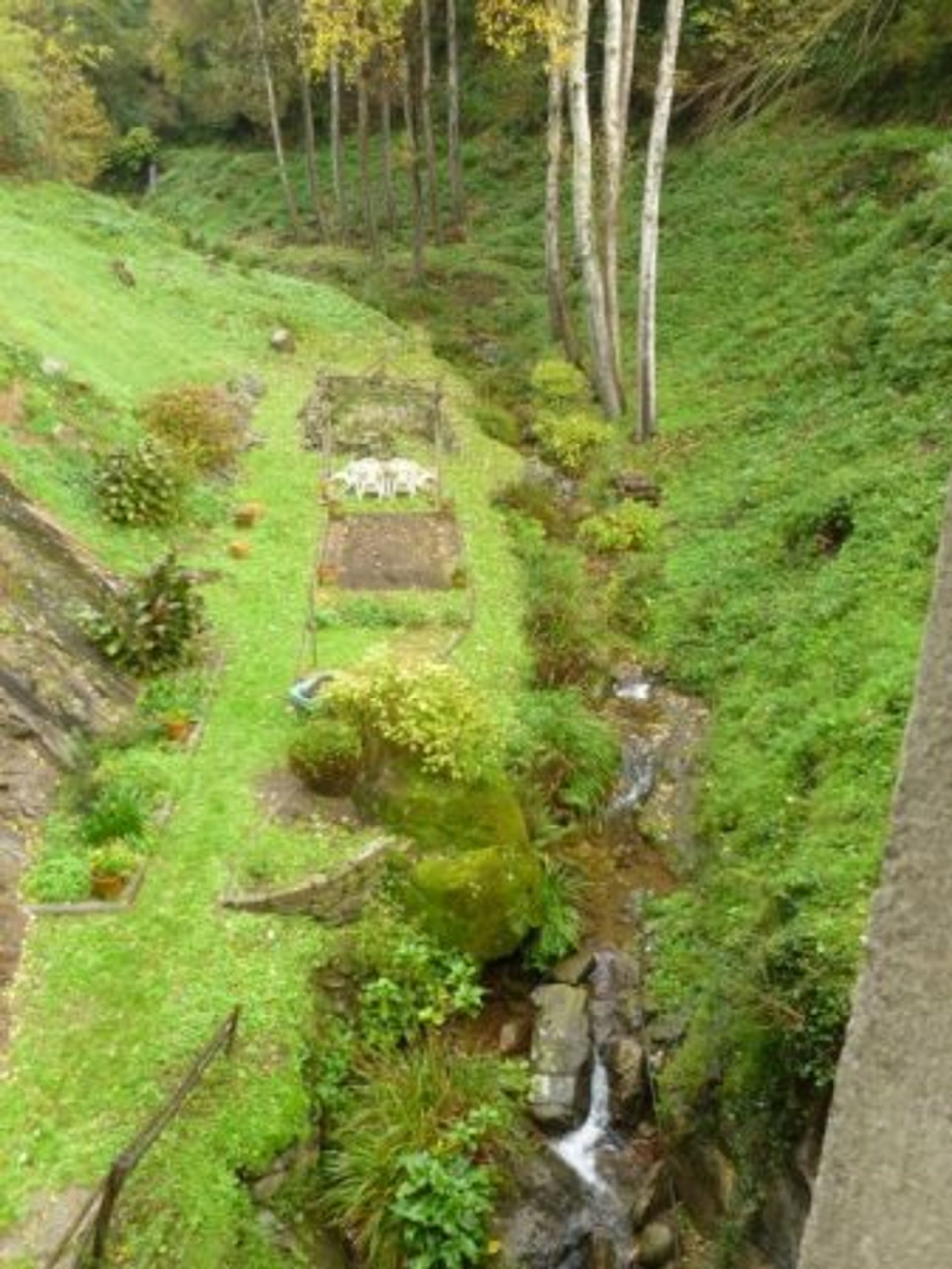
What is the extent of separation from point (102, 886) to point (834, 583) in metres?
8.86

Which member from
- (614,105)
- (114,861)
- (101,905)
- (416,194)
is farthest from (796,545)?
(416,194)

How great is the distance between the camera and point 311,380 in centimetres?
2423

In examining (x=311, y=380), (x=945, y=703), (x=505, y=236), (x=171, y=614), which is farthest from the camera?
(x=505, y=236)

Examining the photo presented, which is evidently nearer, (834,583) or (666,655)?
(834,583)

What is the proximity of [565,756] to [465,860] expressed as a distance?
8.17ft

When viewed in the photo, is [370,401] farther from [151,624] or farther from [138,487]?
[151,624]

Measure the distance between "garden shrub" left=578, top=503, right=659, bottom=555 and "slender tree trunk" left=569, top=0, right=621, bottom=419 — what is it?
436cm

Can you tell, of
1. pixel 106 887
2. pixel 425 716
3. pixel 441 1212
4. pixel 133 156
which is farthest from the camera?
pixel 133 156

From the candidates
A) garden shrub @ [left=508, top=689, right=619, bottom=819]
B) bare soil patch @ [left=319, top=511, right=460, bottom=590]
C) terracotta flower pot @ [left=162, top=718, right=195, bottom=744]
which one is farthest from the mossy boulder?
bare soil patch @ [left=319, top=511, right=460, bottom=590]

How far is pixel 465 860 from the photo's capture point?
1084cm

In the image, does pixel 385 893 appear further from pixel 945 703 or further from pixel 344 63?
pixel 344 63

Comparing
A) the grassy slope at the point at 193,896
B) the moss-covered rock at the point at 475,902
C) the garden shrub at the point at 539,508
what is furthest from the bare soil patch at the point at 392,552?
the moss-covered rock at the point at 475,902

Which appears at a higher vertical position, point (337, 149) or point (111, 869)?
point (337, 149)

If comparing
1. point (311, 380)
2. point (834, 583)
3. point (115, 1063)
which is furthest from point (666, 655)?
point (311, 380)
